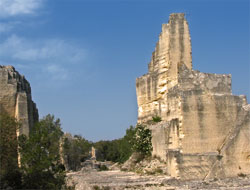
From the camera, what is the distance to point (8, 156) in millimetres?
12633

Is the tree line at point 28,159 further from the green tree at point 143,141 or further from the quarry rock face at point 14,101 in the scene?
the green tree at point 143,141

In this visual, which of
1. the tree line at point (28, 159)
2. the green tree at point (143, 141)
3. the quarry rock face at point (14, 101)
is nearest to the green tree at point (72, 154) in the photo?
the green tree at point (143, 141)

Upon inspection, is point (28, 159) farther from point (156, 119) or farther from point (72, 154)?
point (72, 154)

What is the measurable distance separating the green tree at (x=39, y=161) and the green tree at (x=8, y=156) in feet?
0.93

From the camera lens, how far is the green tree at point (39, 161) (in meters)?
12.4

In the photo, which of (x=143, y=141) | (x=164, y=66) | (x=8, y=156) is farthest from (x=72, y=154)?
(x=8, y=156)

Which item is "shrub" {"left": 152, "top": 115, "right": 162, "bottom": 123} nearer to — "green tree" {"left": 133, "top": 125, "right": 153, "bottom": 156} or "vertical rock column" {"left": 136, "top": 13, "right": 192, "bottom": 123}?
"vertical rock column" {"left": 136, "top": 13, "right": 192, "bottom": 123}

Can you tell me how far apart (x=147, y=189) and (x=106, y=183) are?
247 centimetres

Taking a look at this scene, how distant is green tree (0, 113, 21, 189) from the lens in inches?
475

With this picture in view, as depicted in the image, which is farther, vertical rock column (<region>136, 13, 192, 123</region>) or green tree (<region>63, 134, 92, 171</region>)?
green tree (<region>63, 134, 92, 171</region>)

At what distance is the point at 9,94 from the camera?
14.5 m

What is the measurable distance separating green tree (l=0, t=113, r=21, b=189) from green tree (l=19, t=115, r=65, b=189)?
285mm

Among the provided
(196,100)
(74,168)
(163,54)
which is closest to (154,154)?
(196,100)

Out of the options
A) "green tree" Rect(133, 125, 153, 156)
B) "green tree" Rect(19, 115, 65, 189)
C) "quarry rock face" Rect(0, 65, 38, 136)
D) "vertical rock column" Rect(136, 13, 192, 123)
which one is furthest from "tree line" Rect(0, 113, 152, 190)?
"vertical rock column" Rect(136, 13, 192, 123)
